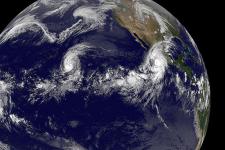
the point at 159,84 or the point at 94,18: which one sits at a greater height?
the point at 94,18

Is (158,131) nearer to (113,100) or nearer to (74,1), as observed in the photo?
(113,100)

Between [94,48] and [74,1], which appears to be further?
[74,1]

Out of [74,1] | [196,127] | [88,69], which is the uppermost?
[74,1]

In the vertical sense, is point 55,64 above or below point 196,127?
Result: above

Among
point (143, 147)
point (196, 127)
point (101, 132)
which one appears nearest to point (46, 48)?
point (101, 132)

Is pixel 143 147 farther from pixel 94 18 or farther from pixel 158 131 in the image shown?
pixel 94 18

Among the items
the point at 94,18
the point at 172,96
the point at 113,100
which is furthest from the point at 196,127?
the point at 94,18
